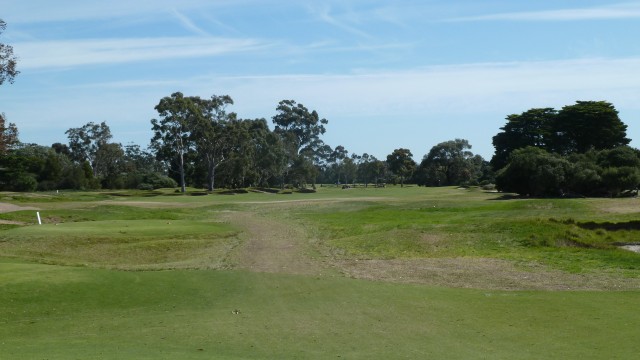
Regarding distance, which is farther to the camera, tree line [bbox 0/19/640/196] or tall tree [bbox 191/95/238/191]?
tall tree [bbox 191/95/238/191]

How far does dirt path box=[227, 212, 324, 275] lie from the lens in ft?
84.6

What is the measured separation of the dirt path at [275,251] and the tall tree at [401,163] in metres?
133

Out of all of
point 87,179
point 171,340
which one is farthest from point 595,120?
point 171,340

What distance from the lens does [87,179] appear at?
12481 centimetres

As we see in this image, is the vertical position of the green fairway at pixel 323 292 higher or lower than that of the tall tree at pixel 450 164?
lower

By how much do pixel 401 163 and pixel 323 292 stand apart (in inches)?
6310

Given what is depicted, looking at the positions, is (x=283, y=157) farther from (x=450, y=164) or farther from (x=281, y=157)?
(x=450, y=164)

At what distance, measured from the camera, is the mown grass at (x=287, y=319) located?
1305cm

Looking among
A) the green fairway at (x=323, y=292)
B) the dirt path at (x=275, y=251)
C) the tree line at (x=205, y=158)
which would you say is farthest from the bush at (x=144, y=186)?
the green fairway at (x=323, y=292)

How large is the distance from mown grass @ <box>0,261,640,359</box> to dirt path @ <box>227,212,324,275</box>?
2672mm

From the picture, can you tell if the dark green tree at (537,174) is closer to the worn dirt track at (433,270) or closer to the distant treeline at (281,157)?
the distant treeline at (281,157)

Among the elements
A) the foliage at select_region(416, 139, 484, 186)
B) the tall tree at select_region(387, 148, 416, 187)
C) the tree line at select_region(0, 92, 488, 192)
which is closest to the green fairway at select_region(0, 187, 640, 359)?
the tree line at select_region(0, 92, 488, 192)

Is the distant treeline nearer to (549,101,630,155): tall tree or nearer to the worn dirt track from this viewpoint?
(549,101,630,155): tall tree

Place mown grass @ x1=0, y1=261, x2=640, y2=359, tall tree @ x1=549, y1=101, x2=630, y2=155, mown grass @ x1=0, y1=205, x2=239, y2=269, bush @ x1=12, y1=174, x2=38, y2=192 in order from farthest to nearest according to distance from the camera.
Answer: bush @ x1=12, y1=174, x2=38, y2=192 < tall tree @ x1=549, y1=101, x2=630, y2=155 < mown grass @ x1=0, y1=205, x2=239, y2=269 < mown grass @ x1=0, y1=261, x2=640, y2=359
